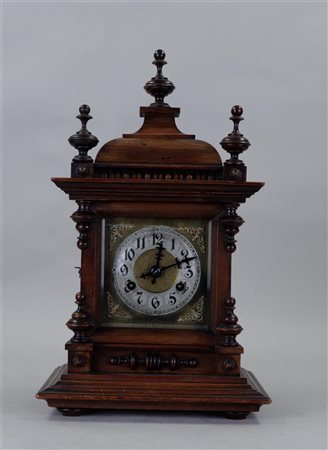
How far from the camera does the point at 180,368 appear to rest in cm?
431

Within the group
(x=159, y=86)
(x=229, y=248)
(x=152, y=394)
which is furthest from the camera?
(x=159, y=86)

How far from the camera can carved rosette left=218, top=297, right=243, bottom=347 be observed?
4.28m

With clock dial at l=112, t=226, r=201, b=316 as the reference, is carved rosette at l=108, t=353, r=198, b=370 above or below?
below

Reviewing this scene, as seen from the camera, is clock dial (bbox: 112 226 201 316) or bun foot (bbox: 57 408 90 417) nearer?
bun foot (bbox: 57 408 90 417)

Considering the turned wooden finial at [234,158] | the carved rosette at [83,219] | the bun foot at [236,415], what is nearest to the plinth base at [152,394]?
the bun foot at [236,415]

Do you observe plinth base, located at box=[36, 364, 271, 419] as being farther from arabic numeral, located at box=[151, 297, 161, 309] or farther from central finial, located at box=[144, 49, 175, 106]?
central finial, located at box=[144, 49, 175, 106]

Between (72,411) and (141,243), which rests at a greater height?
(141,243)

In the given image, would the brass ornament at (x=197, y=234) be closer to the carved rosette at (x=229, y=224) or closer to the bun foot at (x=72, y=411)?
the carved rosette at (x=229, y=224)

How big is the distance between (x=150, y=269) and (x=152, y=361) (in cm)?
31

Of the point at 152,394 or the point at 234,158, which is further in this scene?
the point at 234,158

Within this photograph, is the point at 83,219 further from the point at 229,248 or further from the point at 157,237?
the point at 229,248

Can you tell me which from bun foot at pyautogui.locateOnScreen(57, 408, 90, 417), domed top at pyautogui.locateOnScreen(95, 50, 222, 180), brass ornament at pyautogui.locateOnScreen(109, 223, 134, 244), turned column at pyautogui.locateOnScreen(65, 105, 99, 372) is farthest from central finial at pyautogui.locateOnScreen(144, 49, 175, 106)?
bun foot at pyautogui.locateOnScreen(57, 408, 90, 417)

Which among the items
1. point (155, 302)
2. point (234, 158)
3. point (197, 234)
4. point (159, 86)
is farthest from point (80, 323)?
point (159, 86)

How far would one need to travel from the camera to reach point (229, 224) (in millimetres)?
4285
